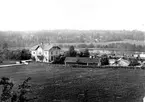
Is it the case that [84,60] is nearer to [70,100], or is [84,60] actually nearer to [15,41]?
[70,100]

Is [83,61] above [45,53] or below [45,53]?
below

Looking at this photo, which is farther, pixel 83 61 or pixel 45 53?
pixel 45 53

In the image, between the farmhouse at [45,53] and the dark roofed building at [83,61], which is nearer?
the dark roofed building at [83,61]

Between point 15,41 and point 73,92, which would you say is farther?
point 15,41

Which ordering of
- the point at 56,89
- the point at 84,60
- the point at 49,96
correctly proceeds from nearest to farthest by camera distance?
the point at 49,96, the point at 56,89, the point at 84,60

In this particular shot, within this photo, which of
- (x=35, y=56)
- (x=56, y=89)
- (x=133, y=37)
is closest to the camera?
(x=56, y=89)

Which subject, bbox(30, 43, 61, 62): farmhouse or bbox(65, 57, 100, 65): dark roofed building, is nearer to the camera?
bbox(65, 57, 100, 65): dark roofed building

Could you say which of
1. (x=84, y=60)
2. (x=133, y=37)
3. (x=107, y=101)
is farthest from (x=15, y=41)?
(x=107, y=101)
